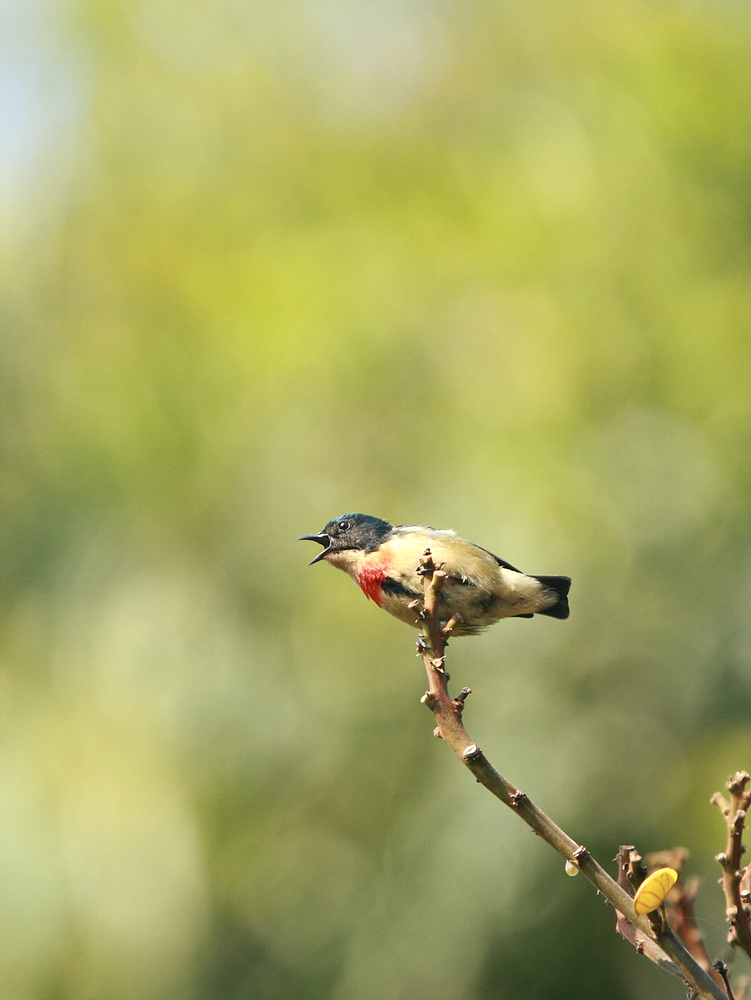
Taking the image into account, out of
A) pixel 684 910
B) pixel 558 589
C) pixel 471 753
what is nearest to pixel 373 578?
pixel 558 589

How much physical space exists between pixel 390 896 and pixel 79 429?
3989 mm

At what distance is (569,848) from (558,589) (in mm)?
2323

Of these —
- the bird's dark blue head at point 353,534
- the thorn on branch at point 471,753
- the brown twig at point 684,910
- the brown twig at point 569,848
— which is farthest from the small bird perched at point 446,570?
the thorn on branch at point 471,753

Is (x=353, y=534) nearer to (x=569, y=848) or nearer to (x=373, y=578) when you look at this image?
(x=373, y=578)

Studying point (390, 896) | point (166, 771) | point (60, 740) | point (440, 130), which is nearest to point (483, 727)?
point (390, 896)

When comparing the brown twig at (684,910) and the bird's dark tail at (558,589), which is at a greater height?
the bird's dark tail at (558,589)

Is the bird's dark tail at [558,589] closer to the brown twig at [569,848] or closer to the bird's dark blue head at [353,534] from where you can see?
the bird's dark blue head at [353,534]

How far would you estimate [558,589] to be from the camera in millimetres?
3943

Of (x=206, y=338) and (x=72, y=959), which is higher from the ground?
(x=206, y=338)

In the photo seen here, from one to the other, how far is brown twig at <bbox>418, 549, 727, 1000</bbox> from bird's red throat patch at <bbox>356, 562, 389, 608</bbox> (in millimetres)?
1523

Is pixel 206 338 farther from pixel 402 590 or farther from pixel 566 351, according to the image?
pixel 402 590

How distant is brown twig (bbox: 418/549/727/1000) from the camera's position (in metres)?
1.58

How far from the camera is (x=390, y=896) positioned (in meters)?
6.92

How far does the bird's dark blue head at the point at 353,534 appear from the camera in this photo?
374 centimetres
